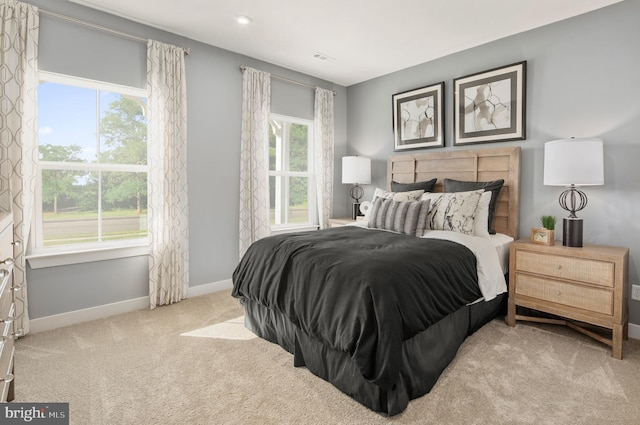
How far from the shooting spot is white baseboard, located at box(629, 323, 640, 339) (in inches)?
104

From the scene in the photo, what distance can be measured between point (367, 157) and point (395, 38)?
1.70m

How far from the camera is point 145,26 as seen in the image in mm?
3180

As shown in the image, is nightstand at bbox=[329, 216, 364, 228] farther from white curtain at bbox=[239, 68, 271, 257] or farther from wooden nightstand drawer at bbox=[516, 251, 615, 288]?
wooden nightstand drawer at bbox=[516, 251, 615, 288]

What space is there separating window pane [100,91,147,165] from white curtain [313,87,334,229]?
2191 mm

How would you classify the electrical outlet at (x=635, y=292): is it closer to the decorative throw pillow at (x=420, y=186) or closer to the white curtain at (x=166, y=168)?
the decorative throw pillow at (x=420, y=186)

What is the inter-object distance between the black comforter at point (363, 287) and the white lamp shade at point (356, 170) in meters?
1.84

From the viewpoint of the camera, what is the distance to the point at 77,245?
2.95 m

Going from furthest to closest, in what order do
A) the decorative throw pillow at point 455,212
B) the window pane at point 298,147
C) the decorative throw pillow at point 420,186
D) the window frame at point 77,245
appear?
the window pane at point 298,147 < the decorative throw pillow at point 420,186 < the decorative throw pillow at point 455,212 < the window frame at point 77,245

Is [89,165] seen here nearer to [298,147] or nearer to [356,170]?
[298,147]

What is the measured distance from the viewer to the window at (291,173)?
445 cm

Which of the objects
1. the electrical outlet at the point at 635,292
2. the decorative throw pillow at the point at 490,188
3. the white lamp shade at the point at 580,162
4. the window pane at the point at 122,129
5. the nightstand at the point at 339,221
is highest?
the window pane at the point at 122,129

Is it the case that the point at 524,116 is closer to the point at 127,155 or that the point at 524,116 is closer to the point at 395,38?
the point at 395,38

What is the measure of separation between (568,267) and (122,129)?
403 centimetres

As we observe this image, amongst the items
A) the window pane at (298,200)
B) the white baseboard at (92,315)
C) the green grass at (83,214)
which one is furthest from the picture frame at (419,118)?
the green grass at (83,214)
